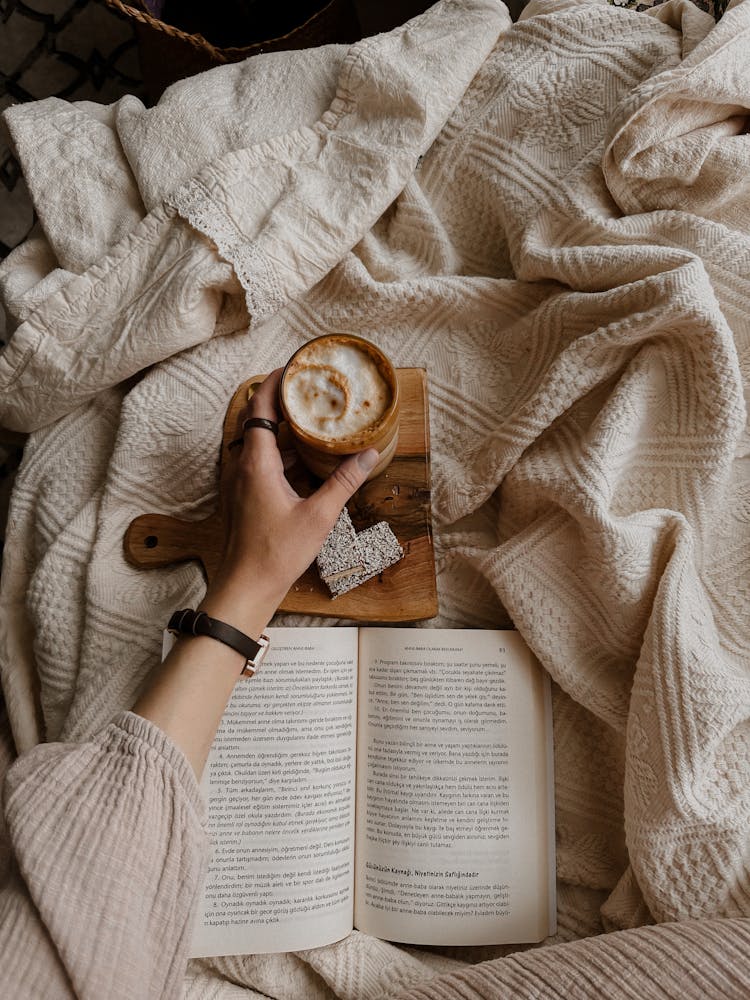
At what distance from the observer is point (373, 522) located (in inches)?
35.9

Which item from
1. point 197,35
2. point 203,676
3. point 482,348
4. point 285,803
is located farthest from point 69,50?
point 285,803

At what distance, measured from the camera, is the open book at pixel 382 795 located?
0.82m

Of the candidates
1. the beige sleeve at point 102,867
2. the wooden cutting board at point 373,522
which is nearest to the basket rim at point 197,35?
the wooden cutting board at point 373,522

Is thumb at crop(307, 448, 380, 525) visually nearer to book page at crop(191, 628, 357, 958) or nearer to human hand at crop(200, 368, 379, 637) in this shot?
human hand at crop(200, 368, 379, 637)

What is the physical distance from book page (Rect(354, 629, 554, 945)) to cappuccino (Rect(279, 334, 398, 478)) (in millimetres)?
258

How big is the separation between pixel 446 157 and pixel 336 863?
0.91 meters

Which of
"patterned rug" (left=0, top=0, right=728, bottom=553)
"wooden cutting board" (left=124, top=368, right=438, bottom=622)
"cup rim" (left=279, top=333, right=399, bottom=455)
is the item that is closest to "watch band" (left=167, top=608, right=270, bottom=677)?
"wooden cutting board" (left=124, top=368, right=438, bottom=622)

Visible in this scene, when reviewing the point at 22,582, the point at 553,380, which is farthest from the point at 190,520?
the point at 553,380

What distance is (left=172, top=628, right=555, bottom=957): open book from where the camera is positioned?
824 mm

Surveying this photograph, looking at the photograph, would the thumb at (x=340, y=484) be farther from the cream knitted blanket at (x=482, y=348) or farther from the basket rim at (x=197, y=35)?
the basket rim at (x=197, y=35)

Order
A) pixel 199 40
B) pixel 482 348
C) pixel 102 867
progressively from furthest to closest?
pixel 199 40 < pixel 482 348 < pixel 102 867

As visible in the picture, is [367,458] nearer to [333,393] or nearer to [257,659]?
[333,393]

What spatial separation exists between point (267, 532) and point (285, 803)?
309mm

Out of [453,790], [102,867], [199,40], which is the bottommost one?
[453,790]
